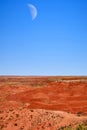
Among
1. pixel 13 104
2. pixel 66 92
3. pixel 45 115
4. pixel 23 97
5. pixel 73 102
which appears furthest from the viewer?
pixel 66 92

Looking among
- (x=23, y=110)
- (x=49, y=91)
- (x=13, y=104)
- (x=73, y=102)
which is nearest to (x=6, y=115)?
(x=23, y=110)

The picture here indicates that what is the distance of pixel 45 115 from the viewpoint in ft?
70.7

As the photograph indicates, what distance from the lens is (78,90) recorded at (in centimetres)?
4859

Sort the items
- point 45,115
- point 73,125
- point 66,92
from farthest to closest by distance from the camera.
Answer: point 66,92
point 45,115
point 73,125

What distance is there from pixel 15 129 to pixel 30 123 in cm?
108

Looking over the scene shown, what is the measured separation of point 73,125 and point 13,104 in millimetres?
16123

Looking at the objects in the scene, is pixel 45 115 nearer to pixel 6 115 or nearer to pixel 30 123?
pixel 30 123

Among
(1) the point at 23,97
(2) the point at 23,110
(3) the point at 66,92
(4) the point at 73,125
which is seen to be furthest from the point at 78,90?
(4) the point at 73,125

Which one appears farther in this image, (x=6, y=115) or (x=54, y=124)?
(x=6, y=115)

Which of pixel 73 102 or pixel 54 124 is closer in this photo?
pixel 54 124

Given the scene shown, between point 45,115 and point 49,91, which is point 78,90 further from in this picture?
point 45,115

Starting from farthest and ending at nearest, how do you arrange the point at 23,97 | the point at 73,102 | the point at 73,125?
the point at 23,97 → the point at 73,102 → the point at 73,125

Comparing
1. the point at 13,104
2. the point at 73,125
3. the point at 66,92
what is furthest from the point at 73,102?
the point at 73,125

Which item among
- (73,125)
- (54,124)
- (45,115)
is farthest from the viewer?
(45,115)
